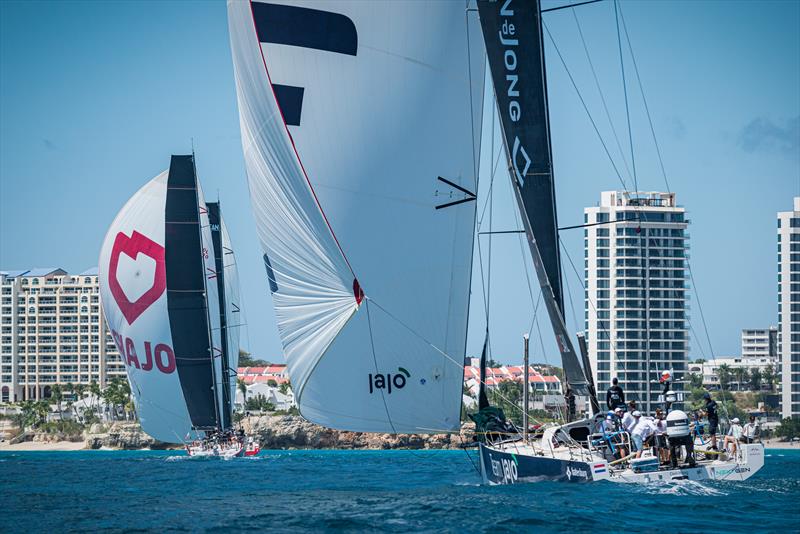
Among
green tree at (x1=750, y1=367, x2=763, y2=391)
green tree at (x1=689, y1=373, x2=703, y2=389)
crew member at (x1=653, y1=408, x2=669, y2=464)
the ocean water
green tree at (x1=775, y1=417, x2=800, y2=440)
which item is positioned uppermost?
crew member at (x1=653, y1=408, x2=669, y2=464)

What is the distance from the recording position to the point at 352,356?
20.9 metres

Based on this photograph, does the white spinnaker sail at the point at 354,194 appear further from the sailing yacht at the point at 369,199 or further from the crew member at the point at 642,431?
the crew member at the point at 642,431

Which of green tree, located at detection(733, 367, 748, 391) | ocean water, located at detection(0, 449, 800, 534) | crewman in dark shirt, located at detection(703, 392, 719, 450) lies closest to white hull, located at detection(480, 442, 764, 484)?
ocean water, located at detection(0, 449, 800, 534)

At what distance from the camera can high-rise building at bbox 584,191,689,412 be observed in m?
98.9

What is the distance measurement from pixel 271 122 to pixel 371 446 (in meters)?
74.3

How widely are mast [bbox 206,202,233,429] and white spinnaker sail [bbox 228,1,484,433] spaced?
32.0 metres

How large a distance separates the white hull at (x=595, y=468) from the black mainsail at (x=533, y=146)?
112 inches

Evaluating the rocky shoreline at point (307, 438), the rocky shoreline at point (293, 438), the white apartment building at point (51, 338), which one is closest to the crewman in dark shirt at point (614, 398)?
the rocky shoreline at point (293, 438)

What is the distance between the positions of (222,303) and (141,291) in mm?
7413

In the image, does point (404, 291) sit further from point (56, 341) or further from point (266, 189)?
point (56, 341)

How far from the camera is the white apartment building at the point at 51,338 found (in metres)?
146

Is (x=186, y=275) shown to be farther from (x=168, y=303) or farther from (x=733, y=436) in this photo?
(x=733, y=436)

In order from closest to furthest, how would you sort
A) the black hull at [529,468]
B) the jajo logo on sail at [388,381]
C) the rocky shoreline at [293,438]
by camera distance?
A: the jajo logo on sail at [388,381], the black hull at [529,468], the rocky shoreline at [293,438]

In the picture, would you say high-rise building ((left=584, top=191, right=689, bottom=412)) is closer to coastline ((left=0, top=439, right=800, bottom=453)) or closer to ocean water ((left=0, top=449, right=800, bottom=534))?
coastline ((left=0, top=439, right=800, bottom=453))
